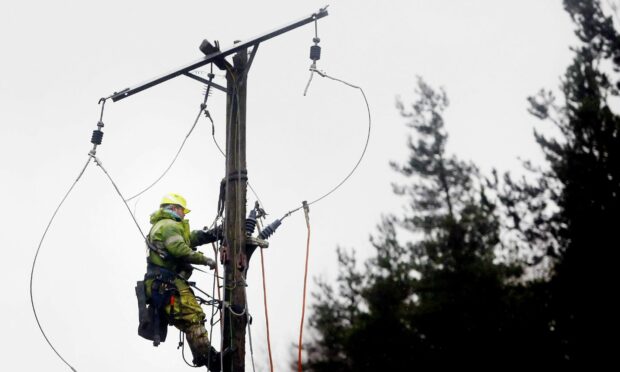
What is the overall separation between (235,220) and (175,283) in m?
0.93

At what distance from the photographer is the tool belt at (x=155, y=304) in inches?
209

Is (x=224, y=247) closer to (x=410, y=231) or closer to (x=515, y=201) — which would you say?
(x=515, y=201)

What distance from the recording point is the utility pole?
498cm

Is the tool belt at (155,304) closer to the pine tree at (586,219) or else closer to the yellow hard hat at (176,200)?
the yellow hard hat at (176,200)

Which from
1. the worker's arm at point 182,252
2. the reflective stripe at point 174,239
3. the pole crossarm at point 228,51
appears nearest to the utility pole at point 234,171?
the pole crossarm at point 228,51

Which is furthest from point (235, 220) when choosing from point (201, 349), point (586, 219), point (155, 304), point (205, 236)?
point (586, 219)

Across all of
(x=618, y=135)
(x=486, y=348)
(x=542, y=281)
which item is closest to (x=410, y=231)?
(x=486, y=348)

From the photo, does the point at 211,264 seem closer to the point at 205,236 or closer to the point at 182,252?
the point at 182,252

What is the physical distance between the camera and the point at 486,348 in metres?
15.0

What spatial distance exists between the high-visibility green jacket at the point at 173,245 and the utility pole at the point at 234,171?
1.49ft

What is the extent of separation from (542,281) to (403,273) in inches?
292

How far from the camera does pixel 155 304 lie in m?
5.33

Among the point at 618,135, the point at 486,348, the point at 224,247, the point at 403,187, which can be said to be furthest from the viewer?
the point at 403,187

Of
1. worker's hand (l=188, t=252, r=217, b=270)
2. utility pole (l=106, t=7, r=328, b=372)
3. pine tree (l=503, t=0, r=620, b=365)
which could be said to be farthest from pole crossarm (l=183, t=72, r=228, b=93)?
pine tree (l=503, t=0, r=620, b=365)
